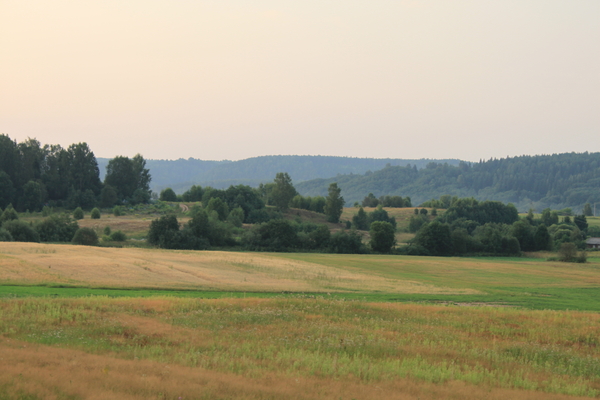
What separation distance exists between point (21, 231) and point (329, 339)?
75.9 meters

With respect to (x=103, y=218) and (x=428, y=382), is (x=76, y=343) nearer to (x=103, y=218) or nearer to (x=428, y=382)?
(x=428, y=382)

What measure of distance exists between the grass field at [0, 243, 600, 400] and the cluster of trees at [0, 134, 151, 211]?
93068 mm

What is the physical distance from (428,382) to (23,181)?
136660 millimetres

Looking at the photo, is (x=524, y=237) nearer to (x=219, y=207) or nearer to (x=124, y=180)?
(x=219, y=207)

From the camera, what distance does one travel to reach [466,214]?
514 feet

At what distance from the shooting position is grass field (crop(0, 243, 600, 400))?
1395cm

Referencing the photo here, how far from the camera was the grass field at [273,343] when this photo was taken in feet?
45.8

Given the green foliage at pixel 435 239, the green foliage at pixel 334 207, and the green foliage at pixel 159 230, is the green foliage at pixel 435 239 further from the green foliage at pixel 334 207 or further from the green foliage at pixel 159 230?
the green foliage at pixel 334 207

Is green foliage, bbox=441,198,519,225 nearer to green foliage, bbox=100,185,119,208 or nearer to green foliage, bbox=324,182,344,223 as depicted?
green foliage, bbox=324,182,344,223

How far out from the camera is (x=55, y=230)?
89.6 meters

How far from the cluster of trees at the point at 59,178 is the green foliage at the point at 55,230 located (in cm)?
4185

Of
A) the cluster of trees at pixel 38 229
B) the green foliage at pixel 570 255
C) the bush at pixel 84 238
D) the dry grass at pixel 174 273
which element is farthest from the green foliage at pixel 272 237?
the green foliage at pixel 570 255

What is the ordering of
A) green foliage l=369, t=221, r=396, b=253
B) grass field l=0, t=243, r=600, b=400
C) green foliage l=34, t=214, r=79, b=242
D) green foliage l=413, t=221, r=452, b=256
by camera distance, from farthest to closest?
1. green foliage l=413, t=221, r=452, b=256
2. green foliage l=369, t=221, r=396, b=253
3. green foliage l=34, t=214, r=79, b=242
4. grass field l=0, t=243, r=600, b=400

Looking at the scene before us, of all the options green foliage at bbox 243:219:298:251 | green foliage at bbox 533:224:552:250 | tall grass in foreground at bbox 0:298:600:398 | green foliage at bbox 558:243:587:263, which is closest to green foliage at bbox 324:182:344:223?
green foliage at bbox 243:219:298:251
